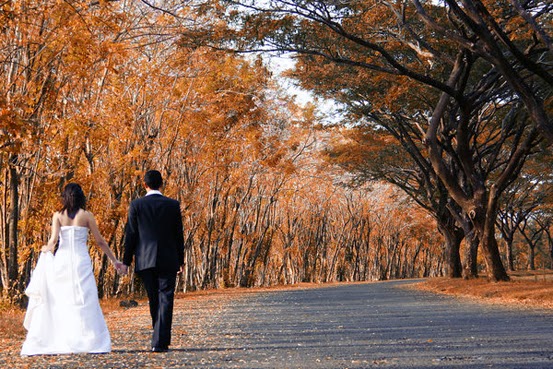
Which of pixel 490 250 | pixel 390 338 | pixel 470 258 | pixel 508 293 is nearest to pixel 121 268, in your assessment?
pixel 390 338

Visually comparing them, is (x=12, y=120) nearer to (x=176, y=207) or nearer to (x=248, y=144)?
(x=176, y=207)

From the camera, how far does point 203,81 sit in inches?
896

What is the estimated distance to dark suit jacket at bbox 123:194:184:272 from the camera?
7.68 metres

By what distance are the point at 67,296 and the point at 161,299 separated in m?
0.94

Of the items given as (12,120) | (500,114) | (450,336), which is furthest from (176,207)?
(500,114)

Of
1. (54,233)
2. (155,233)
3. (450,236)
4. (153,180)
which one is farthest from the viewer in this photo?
(450,236)

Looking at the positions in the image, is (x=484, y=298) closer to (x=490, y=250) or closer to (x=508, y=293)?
(x=508, y=293)

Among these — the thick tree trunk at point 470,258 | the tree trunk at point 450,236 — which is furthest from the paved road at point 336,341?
the tree trunk at point 450,236

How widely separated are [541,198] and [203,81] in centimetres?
3311

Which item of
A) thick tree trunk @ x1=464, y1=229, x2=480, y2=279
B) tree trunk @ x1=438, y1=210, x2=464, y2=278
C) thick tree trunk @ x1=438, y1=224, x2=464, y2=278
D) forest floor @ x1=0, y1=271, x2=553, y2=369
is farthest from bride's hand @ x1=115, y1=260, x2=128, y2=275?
tree trunk @ x1=438, y1=210, x2=464, y2=278

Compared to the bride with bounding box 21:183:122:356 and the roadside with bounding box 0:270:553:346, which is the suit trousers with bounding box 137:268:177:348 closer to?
the bride with bounding box 21:183:122:356

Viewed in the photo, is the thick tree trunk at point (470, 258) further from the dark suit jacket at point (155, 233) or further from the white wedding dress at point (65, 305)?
the white wedding dress at point (65, 305)

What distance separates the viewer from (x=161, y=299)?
7.62 meters

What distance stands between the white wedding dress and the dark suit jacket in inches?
22.0
